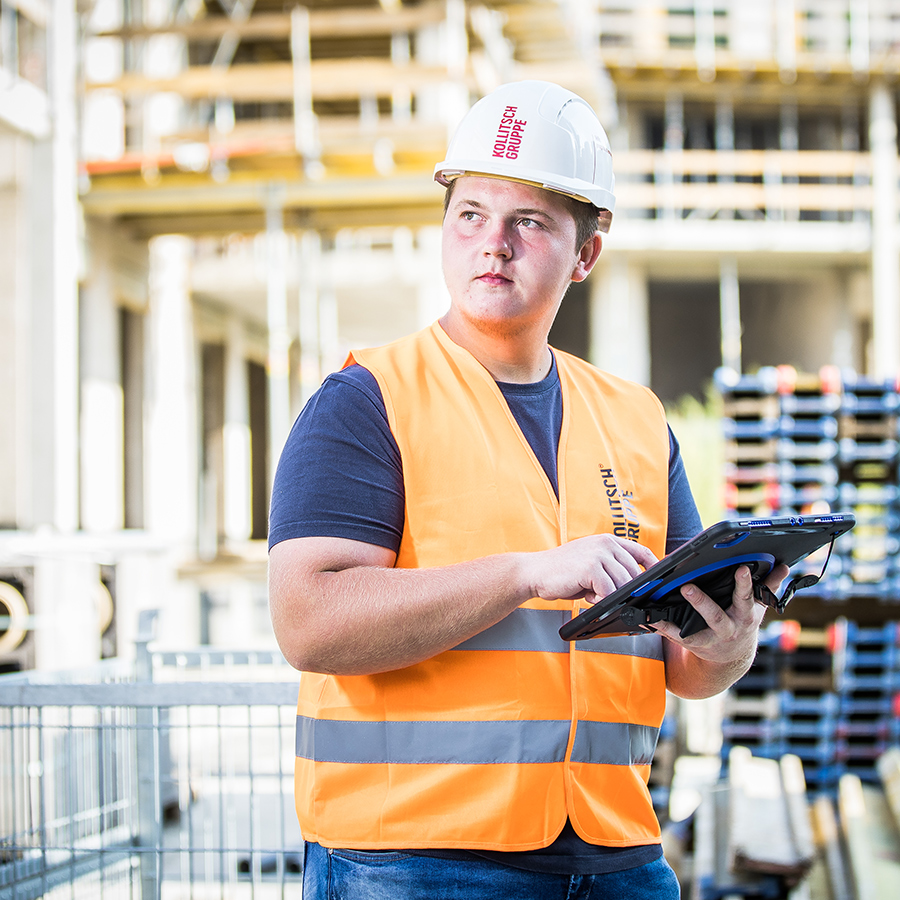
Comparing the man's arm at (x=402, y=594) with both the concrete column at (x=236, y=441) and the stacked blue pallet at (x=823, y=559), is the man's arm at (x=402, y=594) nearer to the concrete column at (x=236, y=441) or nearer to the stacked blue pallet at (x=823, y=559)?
the stacked blue pallet at (x=823, y=559)

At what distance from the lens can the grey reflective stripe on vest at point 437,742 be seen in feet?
5.69

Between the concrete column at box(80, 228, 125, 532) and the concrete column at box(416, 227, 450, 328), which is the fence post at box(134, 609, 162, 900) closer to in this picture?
the concrete column at box(80, 228, 125, 532)

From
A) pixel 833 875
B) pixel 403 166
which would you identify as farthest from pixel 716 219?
pixel 833 875

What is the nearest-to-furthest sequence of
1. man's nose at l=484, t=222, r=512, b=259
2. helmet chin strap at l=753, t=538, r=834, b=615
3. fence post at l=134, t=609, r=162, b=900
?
1. helmet chin strap at l=753, t=538, r=834, b=615
2. man's nose at l=484, t=222, r=512, b=259
3. fence post at l=134, t=609, r=162, b=900

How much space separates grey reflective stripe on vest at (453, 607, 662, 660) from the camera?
1792 millimetres

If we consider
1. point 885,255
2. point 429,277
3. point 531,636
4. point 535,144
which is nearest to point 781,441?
point 535,144

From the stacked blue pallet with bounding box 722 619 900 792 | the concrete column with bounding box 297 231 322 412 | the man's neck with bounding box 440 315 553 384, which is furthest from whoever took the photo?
the concrete column with bounding box 297 231 322 412

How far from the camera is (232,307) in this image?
17859mm

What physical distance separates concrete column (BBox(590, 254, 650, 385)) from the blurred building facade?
0.21 ft

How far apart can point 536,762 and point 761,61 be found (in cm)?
2265

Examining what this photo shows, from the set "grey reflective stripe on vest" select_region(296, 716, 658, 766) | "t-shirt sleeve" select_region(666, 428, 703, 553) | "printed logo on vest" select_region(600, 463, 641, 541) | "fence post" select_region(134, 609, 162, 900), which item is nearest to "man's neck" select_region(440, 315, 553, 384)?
"printed logo on vest" select_region(600, 463, 641, 541)

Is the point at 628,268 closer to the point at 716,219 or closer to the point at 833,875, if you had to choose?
the point at 716,219

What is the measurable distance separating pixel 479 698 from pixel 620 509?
1.58 ft

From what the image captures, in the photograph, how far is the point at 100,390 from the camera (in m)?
11.3
